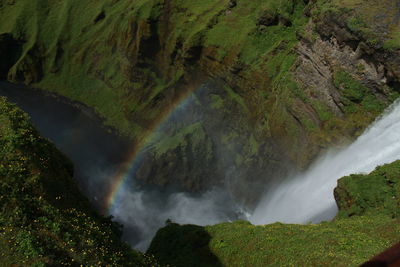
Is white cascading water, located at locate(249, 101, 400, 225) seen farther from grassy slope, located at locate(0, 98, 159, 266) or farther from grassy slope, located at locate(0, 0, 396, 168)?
grassy slope, located at locate(0, 98, 159, 266)

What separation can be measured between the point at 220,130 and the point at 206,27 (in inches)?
669

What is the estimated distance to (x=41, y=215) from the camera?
13.3 meters

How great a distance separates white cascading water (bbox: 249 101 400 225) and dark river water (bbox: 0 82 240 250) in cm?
1407

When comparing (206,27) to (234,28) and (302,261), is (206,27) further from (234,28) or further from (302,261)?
(302,261)

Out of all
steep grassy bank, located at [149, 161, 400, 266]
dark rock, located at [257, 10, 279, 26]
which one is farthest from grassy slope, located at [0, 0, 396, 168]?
steep grassy bank, located at [149, 161, 400, 266]

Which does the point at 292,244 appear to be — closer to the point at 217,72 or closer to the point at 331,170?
the point at 331,170

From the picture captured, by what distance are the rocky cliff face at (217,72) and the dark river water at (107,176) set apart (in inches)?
112

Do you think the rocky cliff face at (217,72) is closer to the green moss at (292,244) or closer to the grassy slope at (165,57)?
the grassy slope at (165,57)

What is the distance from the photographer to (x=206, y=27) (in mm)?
59250

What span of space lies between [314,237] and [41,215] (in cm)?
1341

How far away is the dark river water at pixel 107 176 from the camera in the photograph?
168 feet

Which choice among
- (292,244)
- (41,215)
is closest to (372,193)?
(292,244)

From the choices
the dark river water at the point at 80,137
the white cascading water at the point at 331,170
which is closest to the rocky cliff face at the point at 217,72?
the white cascading water at the point at 331,170

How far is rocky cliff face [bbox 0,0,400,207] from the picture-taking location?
110 ft
